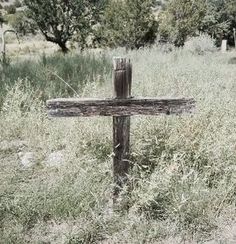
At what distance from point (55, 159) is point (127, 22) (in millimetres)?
11168

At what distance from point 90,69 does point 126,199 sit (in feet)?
15.4

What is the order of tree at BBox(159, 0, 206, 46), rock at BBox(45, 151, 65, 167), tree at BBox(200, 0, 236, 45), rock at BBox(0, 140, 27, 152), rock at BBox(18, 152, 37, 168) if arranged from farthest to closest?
tree at BBox(200, 0, 236, 45), tree at BBox(159, 0, 206, 46), rock at BBox(0, 140, 27, 152), rock at BBox(18, 152, 37, 168), rock at BBox(45, 151, 65, 167)

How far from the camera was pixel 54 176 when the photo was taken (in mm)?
3869

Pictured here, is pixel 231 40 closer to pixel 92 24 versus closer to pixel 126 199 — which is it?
pixel 92 24

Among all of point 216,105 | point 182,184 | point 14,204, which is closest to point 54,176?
point 14,204

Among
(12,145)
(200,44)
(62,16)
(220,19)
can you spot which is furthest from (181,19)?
(220,19)

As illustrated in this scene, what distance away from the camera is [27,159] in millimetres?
4258

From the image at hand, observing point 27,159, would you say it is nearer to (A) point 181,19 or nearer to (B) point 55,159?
(B) point 55,159

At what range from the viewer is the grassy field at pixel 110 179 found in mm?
3094

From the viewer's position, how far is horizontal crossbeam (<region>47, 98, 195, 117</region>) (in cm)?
315

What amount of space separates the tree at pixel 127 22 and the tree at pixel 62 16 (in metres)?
2.04

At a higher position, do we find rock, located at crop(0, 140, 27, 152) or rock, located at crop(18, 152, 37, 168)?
rock, located at crop(0, 140, 27, 152)

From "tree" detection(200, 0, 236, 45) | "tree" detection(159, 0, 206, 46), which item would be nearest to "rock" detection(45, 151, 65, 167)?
"tree" detection(159, 0, 206, 46)

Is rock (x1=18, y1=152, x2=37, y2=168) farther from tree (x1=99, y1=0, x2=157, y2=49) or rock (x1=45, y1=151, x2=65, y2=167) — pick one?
tree (x1=99, y1=0, x2=157, y2=49)
